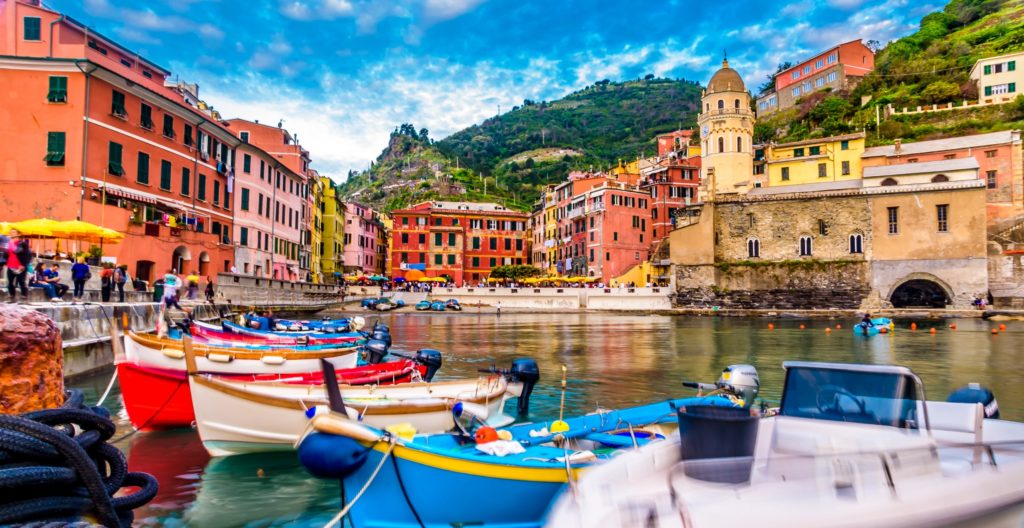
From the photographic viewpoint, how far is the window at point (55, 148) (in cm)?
2591

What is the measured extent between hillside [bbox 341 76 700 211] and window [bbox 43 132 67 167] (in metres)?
73.5

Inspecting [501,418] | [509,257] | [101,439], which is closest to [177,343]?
[501,418]

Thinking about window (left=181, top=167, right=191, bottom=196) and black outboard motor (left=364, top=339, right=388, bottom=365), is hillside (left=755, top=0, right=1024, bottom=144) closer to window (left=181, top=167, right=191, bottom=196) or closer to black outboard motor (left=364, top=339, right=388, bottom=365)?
window (left=181, top=167, right=191, bottom=196)

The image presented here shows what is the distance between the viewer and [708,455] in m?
4.39

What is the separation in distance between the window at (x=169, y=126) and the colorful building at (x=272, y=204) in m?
8.67

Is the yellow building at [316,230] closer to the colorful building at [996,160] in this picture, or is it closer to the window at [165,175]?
the window at [165,175]

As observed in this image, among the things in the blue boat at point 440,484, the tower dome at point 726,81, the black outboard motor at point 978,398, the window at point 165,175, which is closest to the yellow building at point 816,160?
the tower dome at point 726,81

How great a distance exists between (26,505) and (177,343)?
35.7ft

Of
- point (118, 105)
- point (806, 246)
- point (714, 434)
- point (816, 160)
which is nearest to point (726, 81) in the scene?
point (816, 160)

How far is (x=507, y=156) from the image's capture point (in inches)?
6348

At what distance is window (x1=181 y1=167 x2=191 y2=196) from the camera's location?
33906 millimetres

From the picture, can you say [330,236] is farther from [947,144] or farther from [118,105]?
[947,144]

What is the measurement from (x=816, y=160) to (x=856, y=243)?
1300cm

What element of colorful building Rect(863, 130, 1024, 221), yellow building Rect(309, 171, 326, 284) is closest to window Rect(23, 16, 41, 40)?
yellow building Rect(309, 171, 326, 284)
